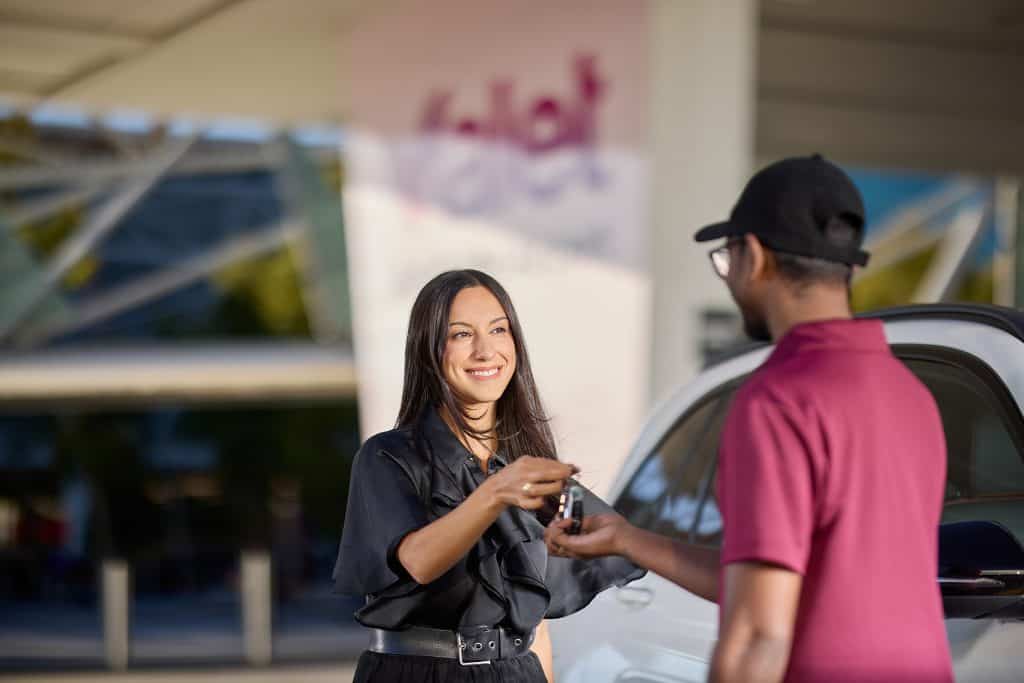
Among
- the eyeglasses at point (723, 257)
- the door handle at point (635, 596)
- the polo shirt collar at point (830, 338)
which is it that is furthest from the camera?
the door handle at point (635, 596)

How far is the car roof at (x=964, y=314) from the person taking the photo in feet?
10.1

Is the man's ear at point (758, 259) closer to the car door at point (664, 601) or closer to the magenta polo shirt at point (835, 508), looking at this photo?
the magenta polo shirt at point (835, 508)

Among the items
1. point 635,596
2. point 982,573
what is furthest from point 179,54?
point 982,573

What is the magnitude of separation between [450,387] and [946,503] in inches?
46.2

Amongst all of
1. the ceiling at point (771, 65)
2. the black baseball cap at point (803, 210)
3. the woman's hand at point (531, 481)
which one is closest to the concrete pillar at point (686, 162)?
the ceiling at point (771, 65)

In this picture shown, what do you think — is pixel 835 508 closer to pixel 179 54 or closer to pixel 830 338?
pixel 830 338

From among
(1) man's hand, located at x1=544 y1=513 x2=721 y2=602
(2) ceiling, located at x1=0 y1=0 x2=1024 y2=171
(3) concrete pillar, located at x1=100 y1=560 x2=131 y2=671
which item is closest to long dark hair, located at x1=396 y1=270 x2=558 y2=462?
(1) man's hand, located at x1=544 y1=513 x2=721 y2=602

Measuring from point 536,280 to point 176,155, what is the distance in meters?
21.4

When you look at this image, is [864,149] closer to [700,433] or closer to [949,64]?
[949,64]

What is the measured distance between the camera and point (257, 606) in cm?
1298

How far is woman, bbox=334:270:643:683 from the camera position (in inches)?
110

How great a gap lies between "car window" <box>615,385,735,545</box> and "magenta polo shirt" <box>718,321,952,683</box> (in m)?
1.73

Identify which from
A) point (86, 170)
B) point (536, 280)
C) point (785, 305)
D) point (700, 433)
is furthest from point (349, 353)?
point (785, 305)

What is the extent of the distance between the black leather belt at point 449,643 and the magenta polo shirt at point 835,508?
0.89 m
